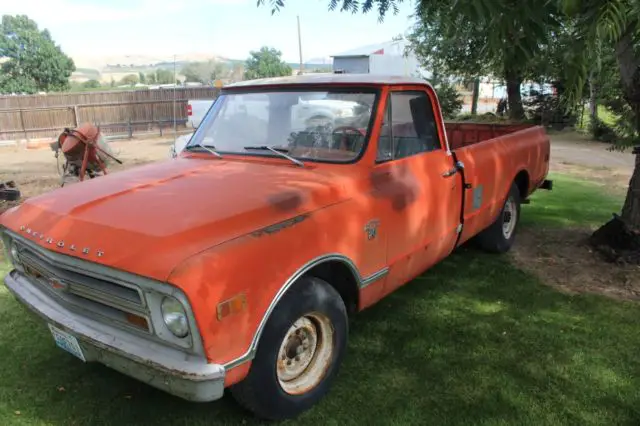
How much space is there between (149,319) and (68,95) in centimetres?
2315

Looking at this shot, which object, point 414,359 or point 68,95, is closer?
point 414,359

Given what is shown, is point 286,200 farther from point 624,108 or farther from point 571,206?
point 571,206

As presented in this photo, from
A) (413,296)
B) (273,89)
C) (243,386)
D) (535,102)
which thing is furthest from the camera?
(535,102)

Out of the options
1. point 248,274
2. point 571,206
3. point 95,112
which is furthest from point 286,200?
point 95,112

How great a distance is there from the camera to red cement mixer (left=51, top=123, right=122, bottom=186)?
7801 millimetres

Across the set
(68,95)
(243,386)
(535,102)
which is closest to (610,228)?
(243,386)

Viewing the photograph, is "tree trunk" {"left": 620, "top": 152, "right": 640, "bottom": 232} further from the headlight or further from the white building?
the white building

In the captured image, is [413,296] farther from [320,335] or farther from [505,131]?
[505,131]

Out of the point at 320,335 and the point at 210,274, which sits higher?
the point at 210,274

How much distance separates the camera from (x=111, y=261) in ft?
7.67

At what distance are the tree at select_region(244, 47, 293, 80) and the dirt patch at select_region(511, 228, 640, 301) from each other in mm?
73847

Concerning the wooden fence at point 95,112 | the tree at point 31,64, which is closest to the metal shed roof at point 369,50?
the wooden fence at point 95,112

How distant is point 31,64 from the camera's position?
52438 mm

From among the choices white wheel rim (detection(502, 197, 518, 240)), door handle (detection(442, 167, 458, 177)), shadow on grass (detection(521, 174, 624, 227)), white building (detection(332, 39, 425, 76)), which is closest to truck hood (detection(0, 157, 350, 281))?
door handle (detection(442, 167, 458, 177))
